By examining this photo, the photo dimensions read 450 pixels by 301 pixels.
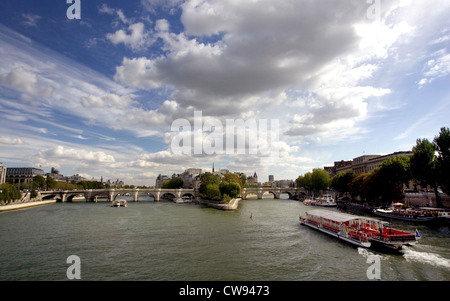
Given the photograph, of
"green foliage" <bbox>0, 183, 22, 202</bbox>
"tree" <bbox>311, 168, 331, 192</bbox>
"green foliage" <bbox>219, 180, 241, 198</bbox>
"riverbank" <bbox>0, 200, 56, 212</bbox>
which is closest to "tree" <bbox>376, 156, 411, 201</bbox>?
"green foliage" <bbox>219, 180, 241, 198</bbox>

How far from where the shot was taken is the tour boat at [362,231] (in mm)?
23531

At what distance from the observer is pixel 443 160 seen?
44.2 metres

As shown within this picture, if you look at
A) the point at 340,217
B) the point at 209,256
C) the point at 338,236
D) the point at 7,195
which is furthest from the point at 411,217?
the point at 7,195

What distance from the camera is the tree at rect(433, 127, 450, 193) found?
142 feet

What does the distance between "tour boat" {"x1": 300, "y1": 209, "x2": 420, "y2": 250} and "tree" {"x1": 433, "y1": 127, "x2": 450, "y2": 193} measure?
2206 centimetres

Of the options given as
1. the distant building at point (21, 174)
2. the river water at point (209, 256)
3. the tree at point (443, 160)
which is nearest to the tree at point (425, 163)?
the tree at point (443, 160)

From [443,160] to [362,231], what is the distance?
28.3m

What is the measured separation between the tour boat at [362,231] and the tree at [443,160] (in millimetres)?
22064

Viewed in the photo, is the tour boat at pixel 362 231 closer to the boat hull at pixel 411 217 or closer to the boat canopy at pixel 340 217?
the boat canopy at pixel 340 217

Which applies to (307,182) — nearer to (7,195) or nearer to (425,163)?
(425,163)

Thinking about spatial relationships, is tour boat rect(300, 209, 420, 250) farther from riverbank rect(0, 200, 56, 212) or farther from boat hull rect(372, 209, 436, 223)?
riverbank rect(0, 200, 56, 212)

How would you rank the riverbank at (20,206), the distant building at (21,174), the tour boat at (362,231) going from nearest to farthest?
the tour boat at (362,231) < the riverbank at (20,206) < the distant building at (21,174)

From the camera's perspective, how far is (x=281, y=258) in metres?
22.1
